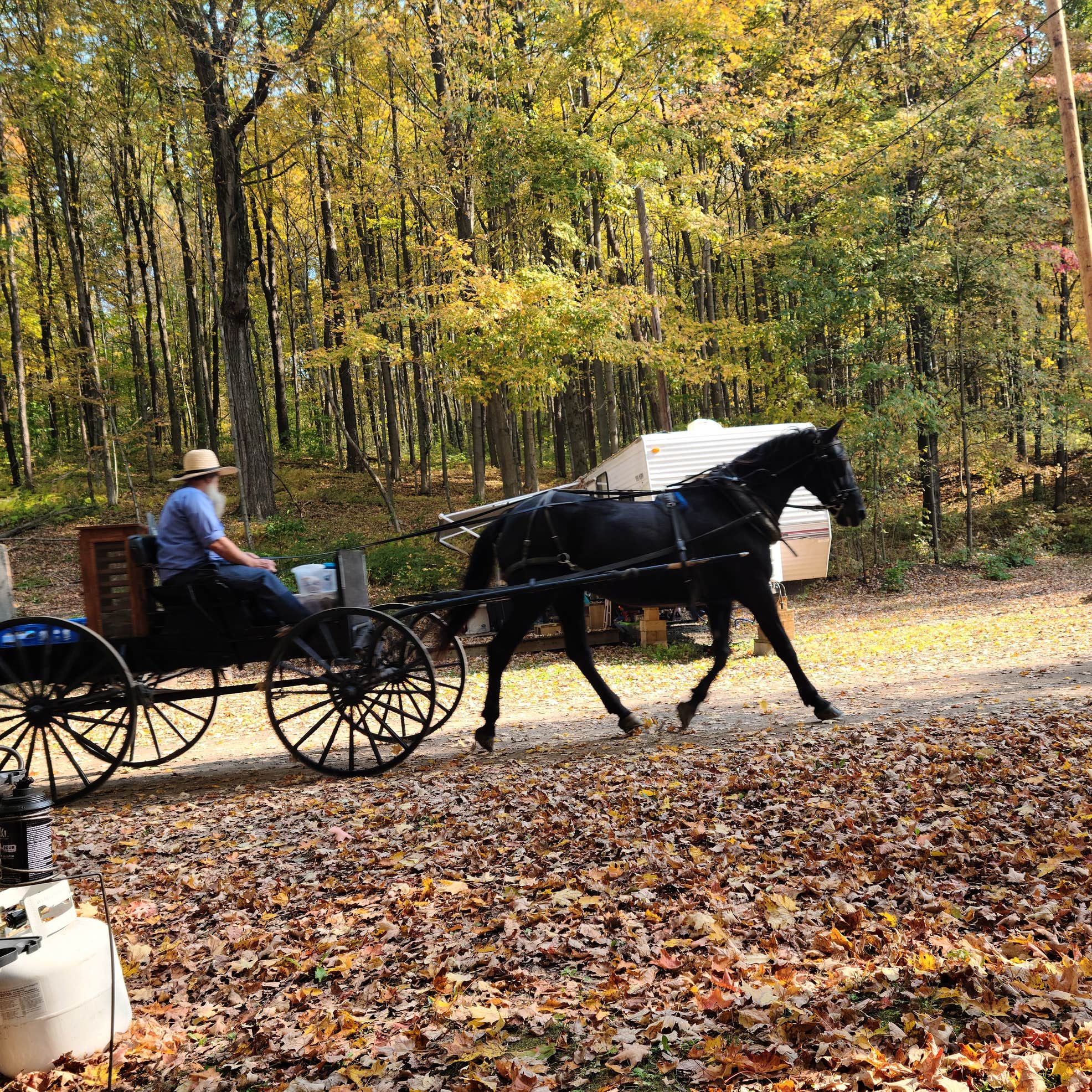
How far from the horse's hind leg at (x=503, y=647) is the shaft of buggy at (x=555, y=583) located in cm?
19

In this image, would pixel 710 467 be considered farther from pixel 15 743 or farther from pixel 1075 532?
pixel 1075 532

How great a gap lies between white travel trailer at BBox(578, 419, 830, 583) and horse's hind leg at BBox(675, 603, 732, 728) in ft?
20.3

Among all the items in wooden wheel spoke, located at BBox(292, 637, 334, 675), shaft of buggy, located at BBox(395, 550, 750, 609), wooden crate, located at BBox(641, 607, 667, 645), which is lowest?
wooden crate, located at BBox(641, 607, 667, 645)

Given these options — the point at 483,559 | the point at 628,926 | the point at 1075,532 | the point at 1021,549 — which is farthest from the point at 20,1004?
the point at 1075,532

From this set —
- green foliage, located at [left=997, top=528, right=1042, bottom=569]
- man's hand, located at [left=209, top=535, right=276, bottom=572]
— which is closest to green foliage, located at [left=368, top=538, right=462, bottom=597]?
man's hand, located at [left=209, top=535, right=276, bottom=572]

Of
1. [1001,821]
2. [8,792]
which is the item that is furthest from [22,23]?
[1001,821]

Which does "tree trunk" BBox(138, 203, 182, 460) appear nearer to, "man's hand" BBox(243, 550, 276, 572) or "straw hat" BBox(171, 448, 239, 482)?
"straw hat" BBox(171, 448, 239, 482)

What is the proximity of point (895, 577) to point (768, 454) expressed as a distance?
13739 mm

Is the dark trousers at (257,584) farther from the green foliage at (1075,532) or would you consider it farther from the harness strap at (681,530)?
the green foliage at (1075,532)

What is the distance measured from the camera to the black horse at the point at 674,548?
7.56m

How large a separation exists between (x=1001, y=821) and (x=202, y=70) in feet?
63.4

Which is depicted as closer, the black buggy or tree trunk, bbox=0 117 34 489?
the black buggy

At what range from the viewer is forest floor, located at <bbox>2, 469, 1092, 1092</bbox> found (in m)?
2.89

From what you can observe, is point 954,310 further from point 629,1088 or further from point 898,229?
point 629,1088
